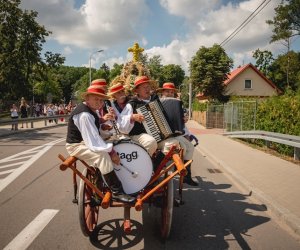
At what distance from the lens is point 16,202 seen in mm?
6195

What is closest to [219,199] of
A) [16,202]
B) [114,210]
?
[114,210]

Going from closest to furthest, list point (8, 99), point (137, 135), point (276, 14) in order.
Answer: point (137, 135) → point (8, 99) → point (276, 14)

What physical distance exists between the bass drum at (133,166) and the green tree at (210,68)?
36.7 m

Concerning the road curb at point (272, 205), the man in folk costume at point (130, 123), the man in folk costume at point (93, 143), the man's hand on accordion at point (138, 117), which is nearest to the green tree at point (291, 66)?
the road curb at point (272, 205)

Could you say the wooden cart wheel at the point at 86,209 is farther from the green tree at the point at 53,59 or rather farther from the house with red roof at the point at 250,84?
the house with red roof at the point at 250,84

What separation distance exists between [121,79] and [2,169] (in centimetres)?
383

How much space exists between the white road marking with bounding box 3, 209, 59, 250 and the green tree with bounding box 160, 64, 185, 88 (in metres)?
107

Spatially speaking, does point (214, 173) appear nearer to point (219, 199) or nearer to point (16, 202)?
point (219, 199)

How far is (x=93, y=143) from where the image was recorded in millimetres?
4395

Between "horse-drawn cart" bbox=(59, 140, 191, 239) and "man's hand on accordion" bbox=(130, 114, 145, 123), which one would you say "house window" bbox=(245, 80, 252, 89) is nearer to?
"man's hand on accordion" bbox=(130, 114, 145, 123)

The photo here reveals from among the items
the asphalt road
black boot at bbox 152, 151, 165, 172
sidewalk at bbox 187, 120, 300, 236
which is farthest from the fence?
black boot at bbox 152, 151, 165, 172

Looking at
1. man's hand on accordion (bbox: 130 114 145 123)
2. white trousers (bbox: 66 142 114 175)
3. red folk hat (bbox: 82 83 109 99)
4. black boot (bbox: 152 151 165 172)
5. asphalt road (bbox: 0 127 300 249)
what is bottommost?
asphalt road (bbox: 0 127 300 249)

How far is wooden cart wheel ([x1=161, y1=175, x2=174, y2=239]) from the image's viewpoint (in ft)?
14.4

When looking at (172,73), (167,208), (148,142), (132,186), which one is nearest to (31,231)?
(132,186)
